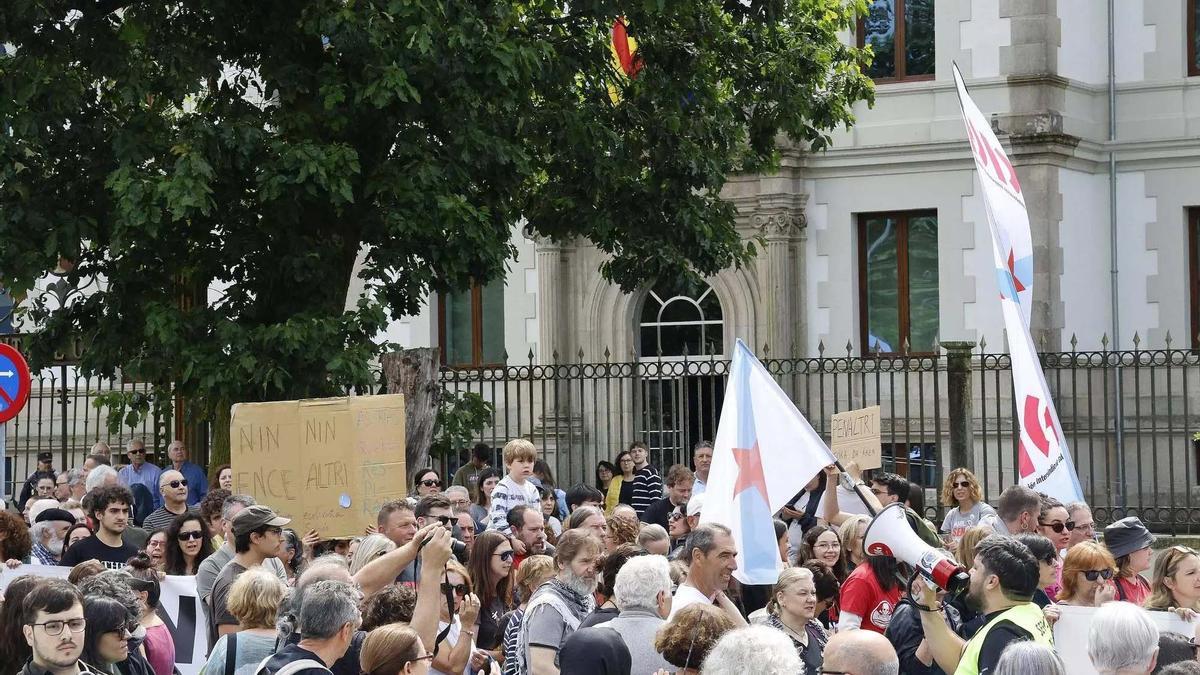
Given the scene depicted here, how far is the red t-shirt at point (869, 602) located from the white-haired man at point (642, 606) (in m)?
1.39

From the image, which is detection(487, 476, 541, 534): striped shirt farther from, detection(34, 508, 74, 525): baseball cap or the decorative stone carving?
the decorative stone carving

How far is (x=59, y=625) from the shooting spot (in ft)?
23.5

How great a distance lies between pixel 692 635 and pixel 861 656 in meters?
0.90

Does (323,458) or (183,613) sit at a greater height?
(323,458)

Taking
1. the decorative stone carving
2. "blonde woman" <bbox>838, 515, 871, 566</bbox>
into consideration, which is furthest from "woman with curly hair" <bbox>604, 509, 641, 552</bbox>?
the decorative stone carving

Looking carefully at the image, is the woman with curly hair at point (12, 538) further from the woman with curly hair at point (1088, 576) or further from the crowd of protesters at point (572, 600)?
the woman with curly hair at point (1088, 576)

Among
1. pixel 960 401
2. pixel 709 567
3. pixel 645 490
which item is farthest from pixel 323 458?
pixel 960 401

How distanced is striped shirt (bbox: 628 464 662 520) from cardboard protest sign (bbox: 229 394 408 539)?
226 inches

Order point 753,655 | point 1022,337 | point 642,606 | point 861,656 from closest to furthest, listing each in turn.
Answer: point 753,655 < point 861,656 < point 642,606 < point 1022,337

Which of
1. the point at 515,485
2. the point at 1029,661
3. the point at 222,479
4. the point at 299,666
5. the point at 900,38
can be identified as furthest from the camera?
the point at 900,38

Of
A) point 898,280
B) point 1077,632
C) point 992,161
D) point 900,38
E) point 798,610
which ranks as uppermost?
Result: point 900,38

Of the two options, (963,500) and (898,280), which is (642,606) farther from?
(898,280)

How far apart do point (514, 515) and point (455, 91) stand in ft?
15.0

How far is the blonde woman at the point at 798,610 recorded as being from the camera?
334 inches
